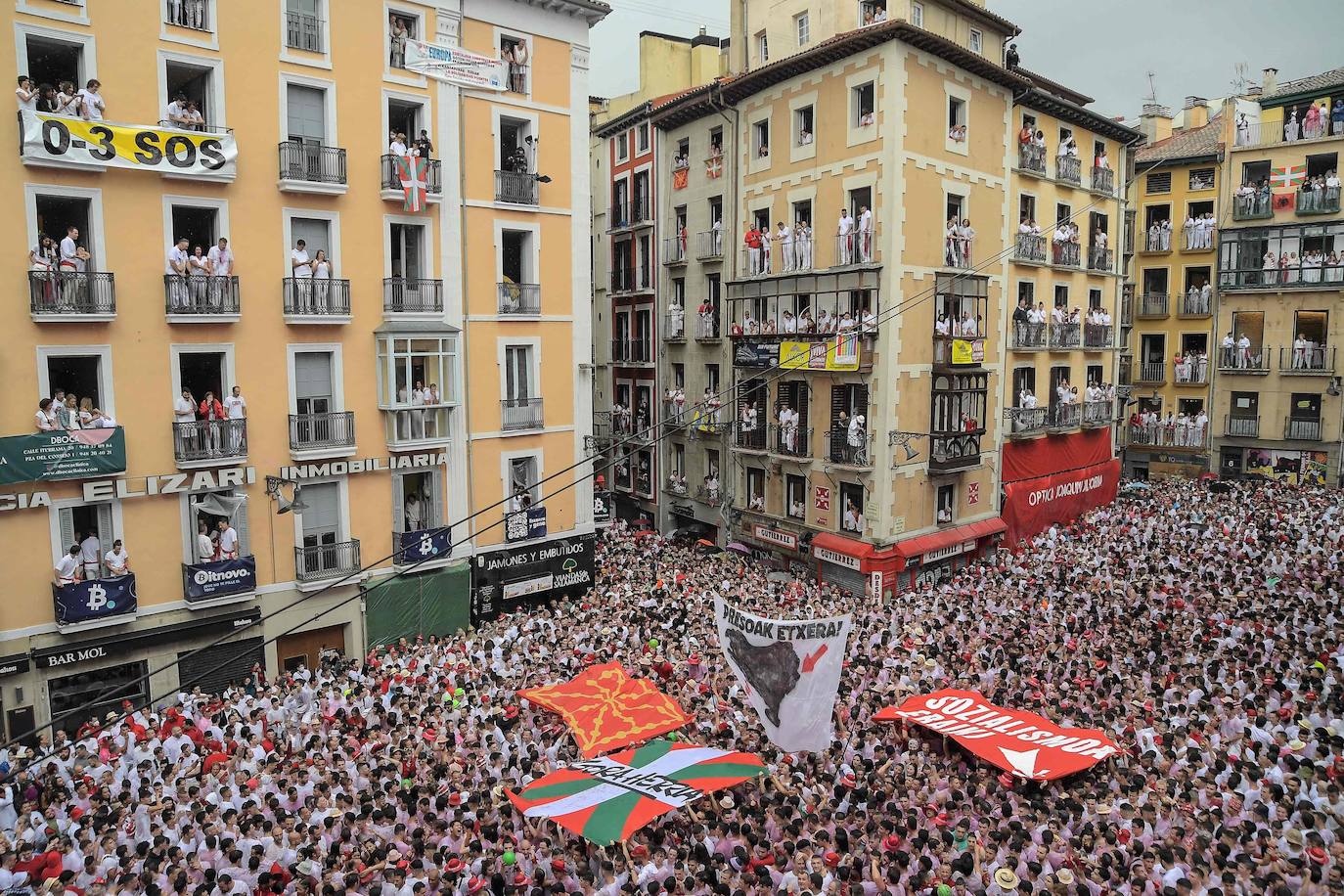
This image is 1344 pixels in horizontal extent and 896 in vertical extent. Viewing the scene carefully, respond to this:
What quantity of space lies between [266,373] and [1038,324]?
24.5 metres

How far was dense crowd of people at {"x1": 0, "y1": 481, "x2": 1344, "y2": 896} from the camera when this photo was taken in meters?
10.4

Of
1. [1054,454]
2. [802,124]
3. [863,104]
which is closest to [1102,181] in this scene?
[1054,454]

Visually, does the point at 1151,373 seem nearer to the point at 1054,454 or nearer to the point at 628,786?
the point at 1054,454

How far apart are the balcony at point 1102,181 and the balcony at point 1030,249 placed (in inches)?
177

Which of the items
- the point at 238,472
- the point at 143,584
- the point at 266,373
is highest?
the point at 266,373

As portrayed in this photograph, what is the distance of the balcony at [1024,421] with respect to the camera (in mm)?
31375

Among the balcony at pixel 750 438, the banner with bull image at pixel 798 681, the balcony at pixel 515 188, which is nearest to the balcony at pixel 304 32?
the balcony at pixel 515 188

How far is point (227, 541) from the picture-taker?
67.3 feet

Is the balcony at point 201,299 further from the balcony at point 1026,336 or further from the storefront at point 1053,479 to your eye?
the storefront at point 1053,479

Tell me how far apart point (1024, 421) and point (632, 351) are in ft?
49.1

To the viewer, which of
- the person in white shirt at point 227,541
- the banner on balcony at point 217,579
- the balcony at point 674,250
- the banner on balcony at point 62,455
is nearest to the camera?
the banner on balcony at point 62,455

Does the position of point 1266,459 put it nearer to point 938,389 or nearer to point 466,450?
point 938,389

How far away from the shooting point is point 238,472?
67.5ft

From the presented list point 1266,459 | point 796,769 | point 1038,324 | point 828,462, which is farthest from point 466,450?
point 1266,459
